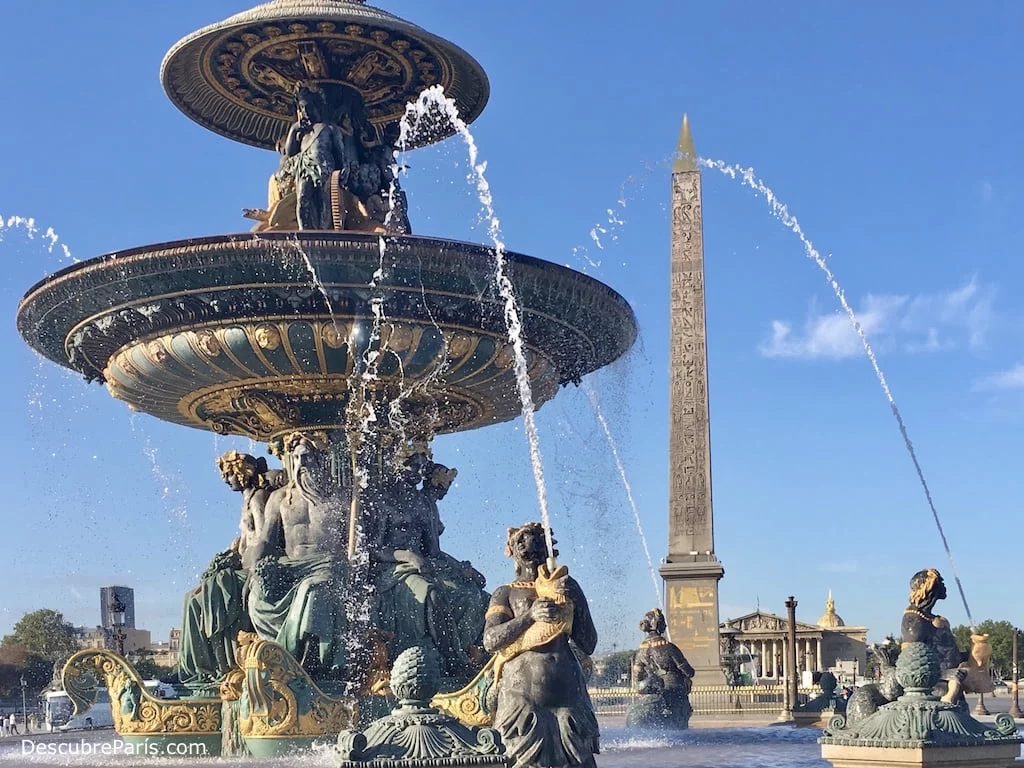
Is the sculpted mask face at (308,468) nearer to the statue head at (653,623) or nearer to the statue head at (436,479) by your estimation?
the statue head at (436,479)

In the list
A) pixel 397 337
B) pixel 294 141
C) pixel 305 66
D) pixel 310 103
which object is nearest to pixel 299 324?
pixel 397 337

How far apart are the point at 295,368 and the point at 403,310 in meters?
1.14

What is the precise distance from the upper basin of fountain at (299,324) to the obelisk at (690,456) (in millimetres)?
20301

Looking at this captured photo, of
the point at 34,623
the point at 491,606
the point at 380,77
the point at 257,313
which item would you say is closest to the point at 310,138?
the point at 380,77

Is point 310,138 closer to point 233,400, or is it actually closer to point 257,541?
point 233,400

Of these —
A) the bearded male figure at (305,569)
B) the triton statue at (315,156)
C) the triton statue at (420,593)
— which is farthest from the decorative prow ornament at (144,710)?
the triton statue at (315,156)

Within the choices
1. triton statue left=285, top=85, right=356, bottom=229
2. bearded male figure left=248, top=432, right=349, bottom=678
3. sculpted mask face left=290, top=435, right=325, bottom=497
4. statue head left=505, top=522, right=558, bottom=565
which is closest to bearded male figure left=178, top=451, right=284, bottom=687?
bearded male figure left=248, top=432, right=349, bottom=678

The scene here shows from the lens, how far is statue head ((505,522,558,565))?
6.70 metres

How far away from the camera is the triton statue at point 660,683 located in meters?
14.9

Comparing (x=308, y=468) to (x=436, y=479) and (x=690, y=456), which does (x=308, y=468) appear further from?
(x=690, y=456)

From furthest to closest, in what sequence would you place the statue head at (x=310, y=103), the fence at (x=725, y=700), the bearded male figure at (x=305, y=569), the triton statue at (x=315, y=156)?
the fence at (x=725, y=700) < the statue head at (x=310, y=103) < the triton statue at (x=315, y=156) < the bearded male figure at (x=305, y=569)

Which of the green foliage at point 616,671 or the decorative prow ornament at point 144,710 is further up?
the decorative prow ornament at point 144,710

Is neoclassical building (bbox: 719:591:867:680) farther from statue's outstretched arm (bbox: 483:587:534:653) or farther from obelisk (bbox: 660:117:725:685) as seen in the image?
statue's outstretched arm (bbox: 483:587:534:653)

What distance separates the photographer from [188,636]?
1244 cm
